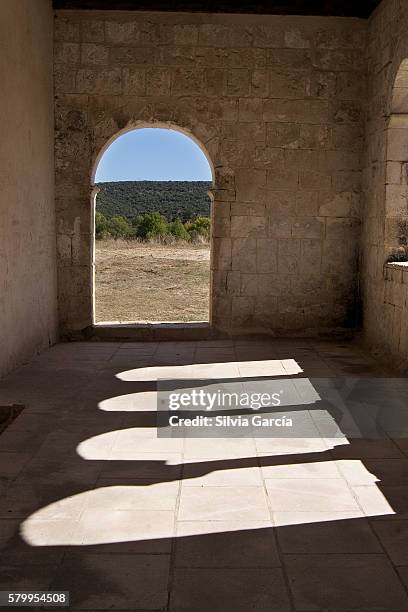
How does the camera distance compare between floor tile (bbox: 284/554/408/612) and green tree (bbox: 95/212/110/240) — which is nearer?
floor tile (bbox: 284/554/408/612)

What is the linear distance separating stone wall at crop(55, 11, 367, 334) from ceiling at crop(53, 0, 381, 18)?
0.31ft

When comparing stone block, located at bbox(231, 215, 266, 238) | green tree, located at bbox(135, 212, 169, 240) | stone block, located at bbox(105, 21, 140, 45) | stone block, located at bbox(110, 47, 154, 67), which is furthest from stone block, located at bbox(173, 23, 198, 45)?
green tree, located at bbox(135, 212, 169, 240)

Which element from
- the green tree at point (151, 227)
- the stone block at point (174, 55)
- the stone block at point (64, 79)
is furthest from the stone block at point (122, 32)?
the green tree at point (151, 227)

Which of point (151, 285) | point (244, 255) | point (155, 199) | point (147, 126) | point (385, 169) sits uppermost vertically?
point (155, 199)

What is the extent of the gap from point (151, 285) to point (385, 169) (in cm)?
→ 692

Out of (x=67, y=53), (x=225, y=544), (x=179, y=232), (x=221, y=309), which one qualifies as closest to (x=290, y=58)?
(x=67, y=53)

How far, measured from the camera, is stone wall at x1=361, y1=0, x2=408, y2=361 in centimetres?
680

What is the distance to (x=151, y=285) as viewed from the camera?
13.4 metres

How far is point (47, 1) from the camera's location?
7.62 metres

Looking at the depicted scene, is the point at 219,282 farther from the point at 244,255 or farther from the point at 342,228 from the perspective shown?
the point at 342,228

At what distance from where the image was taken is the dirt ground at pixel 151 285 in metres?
11.0

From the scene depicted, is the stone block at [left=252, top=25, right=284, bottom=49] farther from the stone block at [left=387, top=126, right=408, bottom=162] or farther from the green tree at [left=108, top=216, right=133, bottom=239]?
the green tree at [left=108, top=216, right=133, bottom=239]

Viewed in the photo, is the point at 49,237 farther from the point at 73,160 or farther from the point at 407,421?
the point at 407,421

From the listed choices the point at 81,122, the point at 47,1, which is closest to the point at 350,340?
the point at 81,122
